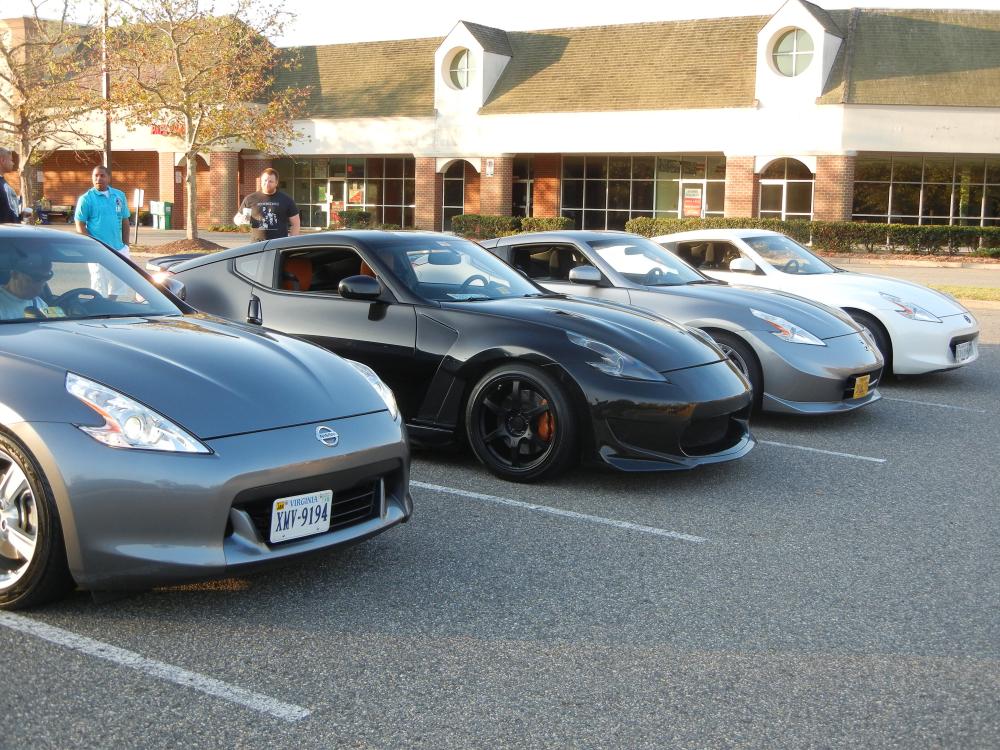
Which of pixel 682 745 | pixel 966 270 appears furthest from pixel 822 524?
pixel 966 270

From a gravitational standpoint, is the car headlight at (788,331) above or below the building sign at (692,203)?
below

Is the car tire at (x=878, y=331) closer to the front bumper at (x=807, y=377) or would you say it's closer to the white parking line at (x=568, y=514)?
the front bumper at (x=807, y=377)

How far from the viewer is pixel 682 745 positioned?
3.29 meters

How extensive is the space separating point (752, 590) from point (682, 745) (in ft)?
4.93

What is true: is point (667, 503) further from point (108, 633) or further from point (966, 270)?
point (966, 270)

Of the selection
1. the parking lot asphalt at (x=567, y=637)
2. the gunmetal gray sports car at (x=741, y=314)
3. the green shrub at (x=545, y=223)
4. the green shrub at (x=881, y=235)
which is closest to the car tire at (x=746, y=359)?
the gunmetal gray sports car at (x=741, y=314)

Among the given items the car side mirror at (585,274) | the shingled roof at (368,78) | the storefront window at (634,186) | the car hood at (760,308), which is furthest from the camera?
the shingled roof at (368,78)

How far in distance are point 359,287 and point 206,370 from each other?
2193mm

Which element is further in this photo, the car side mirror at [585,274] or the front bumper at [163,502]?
the car side mirror at [585,274]

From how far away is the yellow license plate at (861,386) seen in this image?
827cm

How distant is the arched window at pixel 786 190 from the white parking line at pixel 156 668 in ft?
112

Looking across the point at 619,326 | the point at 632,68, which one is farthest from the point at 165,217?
the point at 619,326

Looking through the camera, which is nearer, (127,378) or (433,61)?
(127,378)

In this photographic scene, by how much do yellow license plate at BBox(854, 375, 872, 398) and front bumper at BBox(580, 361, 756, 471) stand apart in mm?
2325
